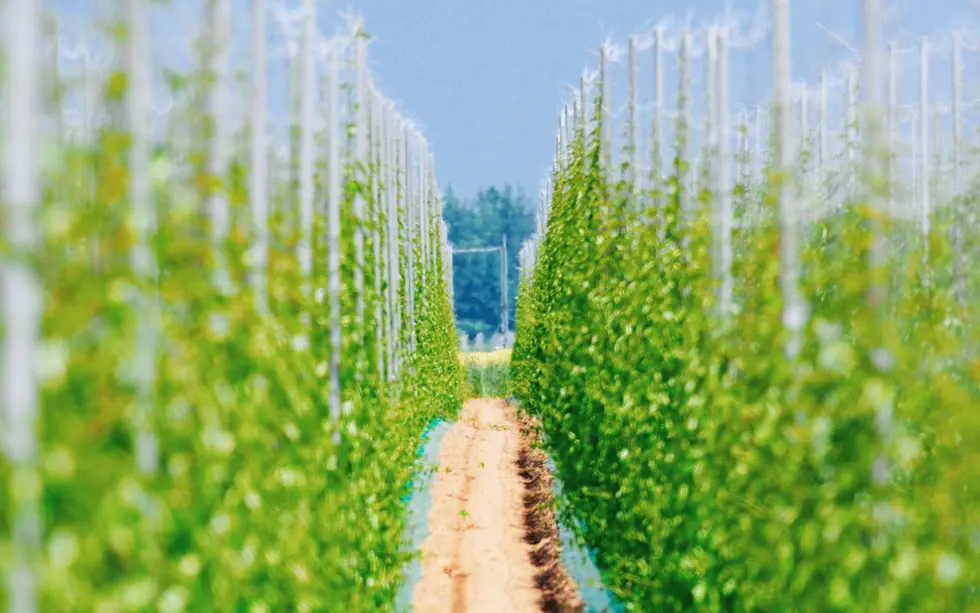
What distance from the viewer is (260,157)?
3031 millimetres

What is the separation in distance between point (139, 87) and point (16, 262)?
60cm

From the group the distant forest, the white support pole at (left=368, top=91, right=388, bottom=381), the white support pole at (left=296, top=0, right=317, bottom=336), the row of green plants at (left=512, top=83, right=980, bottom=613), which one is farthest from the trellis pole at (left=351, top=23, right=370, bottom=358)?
the distant forest

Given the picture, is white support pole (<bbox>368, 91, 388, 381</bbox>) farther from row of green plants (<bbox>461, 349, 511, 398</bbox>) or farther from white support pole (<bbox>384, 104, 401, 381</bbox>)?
row of green plants (<bbox>461, 349, 511, 398</bbox>)

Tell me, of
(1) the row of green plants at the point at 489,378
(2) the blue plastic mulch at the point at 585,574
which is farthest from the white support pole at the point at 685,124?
(1) the row of green plants at the point at 489,378

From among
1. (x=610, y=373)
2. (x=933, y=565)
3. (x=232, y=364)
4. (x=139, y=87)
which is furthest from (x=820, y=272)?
(x=610, y=373)

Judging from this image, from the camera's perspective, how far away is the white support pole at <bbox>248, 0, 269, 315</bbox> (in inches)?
113

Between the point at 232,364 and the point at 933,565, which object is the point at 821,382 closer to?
the point at 933,565

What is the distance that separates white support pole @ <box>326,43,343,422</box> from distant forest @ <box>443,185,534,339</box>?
4078cm

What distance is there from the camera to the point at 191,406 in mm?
2119

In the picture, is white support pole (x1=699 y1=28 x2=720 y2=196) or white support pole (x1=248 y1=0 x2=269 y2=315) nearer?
white support pole (x1=248 y1=0 x2=269 y2=315)

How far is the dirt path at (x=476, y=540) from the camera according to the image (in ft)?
20.4

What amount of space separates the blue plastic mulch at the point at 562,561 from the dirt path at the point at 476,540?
0.44 ft

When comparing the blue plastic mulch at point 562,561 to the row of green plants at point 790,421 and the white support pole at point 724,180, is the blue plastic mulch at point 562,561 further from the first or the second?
the white support pole at point 724,180

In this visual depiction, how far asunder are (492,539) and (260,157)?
16.8 feet
